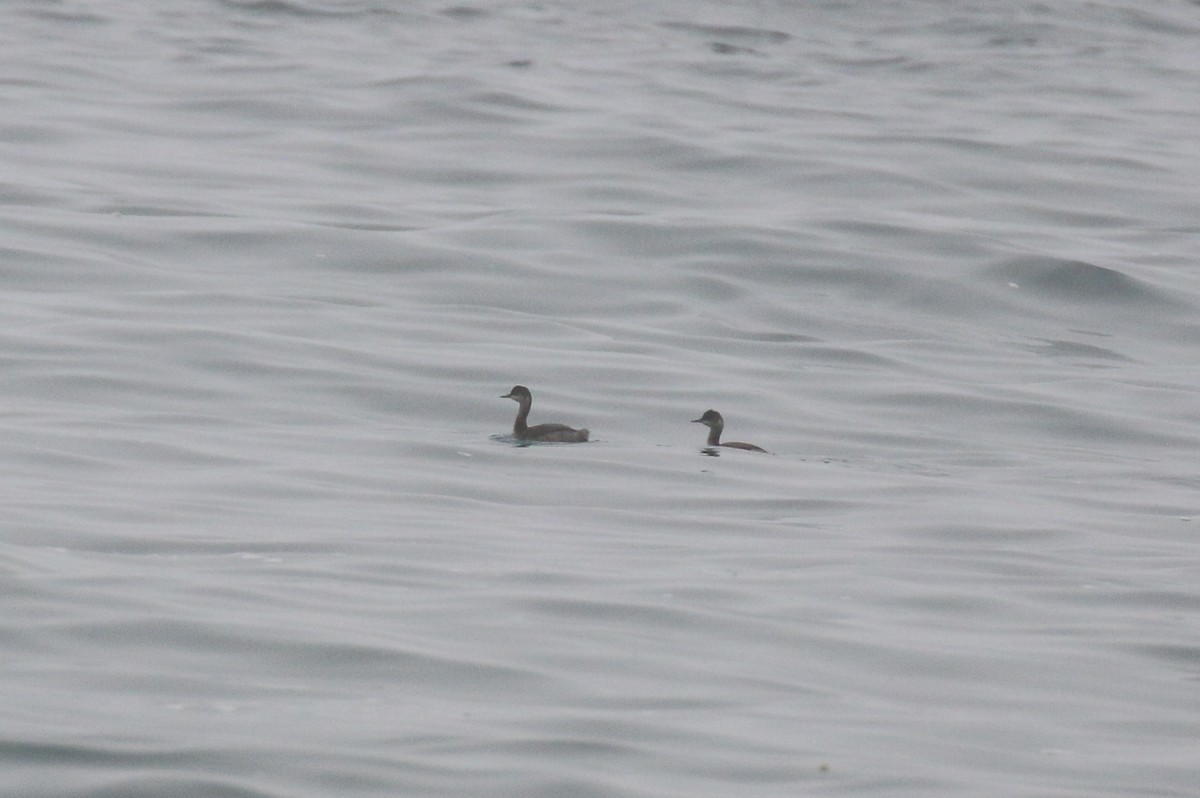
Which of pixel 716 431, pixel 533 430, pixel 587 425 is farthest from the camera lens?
pixel 587 425

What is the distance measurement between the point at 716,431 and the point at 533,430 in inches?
46.2

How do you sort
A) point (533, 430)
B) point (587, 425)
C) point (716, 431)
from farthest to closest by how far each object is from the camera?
point (587, 425), point (716, 431), point (533, 430)

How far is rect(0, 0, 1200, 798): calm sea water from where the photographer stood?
7.64 metres

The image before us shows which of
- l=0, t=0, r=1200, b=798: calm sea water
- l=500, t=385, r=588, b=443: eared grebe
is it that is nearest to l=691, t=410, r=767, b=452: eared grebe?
l=0, t=0, r=1200, b=798: calm sea water

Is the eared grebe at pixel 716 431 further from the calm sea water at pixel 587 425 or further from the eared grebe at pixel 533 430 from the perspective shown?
the eared grebe at pixel 533 430

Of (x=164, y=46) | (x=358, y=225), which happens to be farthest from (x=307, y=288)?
(x=164, y=46)

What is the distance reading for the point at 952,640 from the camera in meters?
9.18

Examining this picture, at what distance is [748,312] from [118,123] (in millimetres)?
10473

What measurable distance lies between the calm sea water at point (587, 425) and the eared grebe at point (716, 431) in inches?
6.5

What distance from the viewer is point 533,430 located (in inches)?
547

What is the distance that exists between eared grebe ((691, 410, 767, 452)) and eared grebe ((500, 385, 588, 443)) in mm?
794

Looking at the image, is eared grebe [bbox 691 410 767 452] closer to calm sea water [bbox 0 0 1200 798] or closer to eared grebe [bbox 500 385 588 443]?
calm sea water [bbox 0 0 1200 798]

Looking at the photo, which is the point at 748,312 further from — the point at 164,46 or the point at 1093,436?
the point at 164,46

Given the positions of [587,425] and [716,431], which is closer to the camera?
[716,431]
